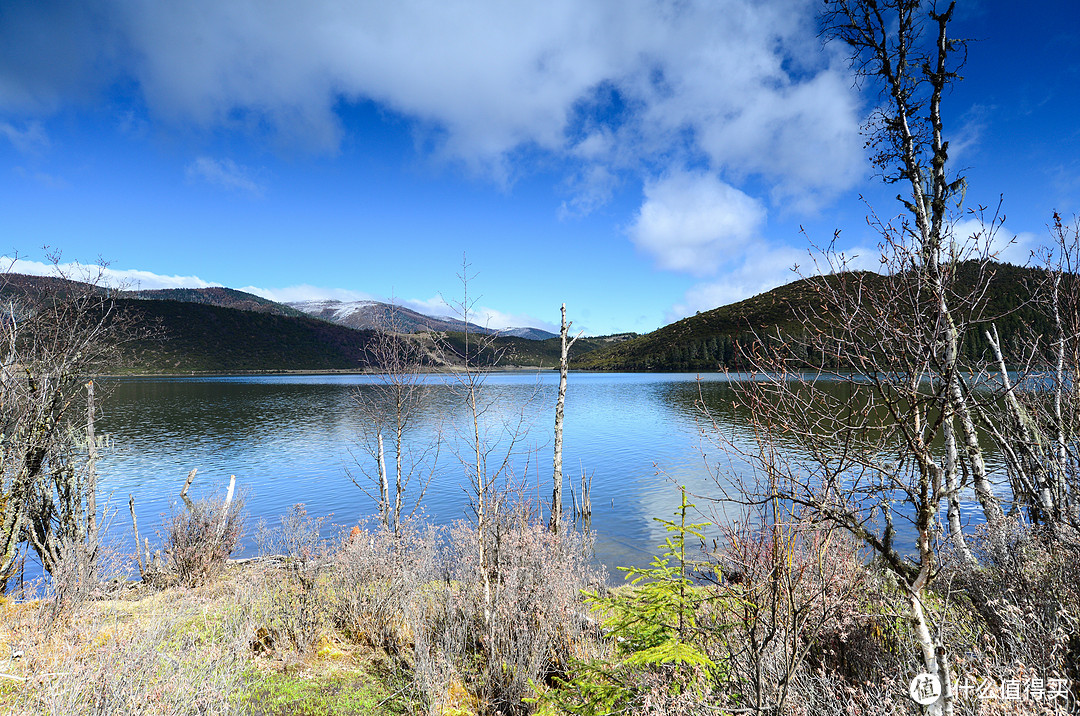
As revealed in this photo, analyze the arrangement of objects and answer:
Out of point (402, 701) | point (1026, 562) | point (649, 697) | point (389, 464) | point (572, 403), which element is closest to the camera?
point (649, 697)

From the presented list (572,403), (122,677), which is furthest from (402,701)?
(572,403)

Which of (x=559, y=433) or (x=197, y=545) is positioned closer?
(x=197, y=545)

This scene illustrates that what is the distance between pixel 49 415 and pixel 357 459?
62.1 ft

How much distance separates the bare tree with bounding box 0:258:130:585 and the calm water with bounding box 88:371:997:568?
2.43 meters

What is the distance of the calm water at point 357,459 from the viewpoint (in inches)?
752

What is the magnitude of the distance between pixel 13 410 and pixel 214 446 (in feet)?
87.2

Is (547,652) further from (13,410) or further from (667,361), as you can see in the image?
(667,361)

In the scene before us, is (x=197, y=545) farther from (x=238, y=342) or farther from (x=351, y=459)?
(x=238, y=342)

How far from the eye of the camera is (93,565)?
940cm

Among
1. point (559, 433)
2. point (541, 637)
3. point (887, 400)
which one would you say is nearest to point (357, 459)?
point (559, 433)

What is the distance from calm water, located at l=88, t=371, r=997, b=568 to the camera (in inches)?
752

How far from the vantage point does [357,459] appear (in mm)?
28125

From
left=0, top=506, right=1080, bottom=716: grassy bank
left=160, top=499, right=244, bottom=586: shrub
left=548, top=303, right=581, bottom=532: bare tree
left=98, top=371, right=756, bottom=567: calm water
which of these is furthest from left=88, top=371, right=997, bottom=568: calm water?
left=0, top=506, right=1080, bottom=716: grassy bank

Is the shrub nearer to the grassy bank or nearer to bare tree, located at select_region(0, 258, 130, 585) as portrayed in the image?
the grassy bank
